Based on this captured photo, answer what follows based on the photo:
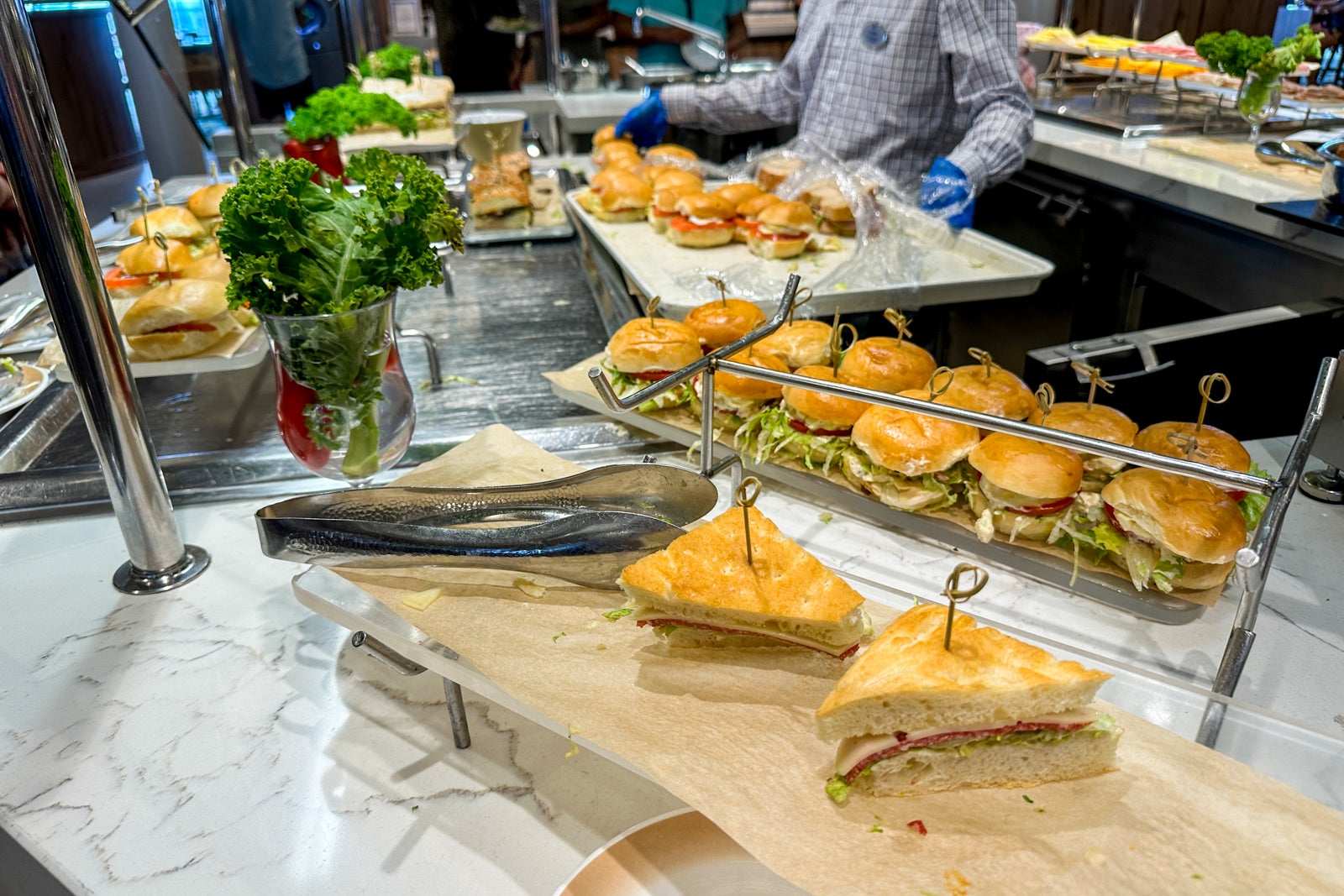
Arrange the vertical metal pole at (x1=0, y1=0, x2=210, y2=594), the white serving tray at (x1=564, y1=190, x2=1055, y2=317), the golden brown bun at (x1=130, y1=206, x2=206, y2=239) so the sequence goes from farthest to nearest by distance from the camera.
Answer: the golden brown bun at (x1=130, y1=206, x2=206, y2=239)
the white serving tray at (x1=564, y1=190, x2=1055, y2=317)
the vertical metal pole at (x1=0, y1=0, x2=210, y2=594)

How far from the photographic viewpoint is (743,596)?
87 centimetres

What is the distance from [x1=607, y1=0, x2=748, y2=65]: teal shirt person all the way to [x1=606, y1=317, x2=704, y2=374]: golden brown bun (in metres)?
3.88

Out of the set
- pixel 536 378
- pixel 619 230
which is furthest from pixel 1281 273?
pixel 536 378

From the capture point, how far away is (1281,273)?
2559 millimetres

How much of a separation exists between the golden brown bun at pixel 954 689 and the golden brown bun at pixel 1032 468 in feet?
1.21

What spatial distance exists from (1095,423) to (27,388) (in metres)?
1.74

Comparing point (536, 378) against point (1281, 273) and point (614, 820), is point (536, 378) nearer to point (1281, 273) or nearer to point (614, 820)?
point (614, 820)

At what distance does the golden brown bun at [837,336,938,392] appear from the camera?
136cm

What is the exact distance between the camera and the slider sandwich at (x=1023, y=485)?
3.57ft

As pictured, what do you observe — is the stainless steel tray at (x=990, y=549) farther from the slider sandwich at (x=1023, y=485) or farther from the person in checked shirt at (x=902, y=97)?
the person in checked shirt at (x=902, y=97)

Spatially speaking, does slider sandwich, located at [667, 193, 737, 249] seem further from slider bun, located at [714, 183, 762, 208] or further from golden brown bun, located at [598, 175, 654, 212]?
golden brown bun, located at [598, 175, 654, 212]

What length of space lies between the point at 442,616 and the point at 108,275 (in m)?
1.44

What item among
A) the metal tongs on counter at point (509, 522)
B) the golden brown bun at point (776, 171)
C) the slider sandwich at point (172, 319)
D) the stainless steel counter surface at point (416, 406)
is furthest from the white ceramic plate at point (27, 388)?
the golden brown bun at point (776, 171)

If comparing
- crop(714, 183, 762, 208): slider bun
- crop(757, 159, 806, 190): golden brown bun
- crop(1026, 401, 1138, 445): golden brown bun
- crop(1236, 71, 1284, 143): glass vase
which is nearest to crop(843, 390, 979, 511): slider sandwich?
crop(1026, 401, 1138, 445): golden brown bun
